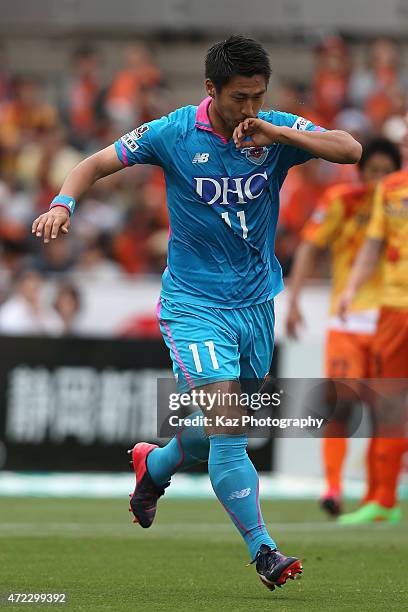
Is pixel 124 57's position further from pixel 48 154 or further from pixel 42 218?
pixel 42 218

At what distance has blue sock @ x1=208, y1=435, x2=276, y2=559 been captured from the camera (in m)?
6.44

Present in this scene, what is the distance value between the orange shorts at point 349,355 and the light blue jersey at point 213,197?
4043 mm

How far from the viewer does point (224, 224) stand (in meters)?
6.79

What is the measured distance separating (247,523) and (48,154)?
1312 cm

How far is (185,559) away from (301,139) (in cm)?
272

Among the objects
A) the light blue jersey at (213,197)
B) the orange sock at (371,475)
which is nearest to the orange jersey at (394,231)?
the orange sock at (371,475)

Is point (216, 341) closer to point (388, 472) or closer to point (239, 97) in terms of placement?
point (239, 97)

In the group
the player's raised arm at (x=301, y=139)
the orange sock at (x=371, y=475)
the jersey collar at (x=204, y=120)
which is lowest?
the orange sock at (x=371, y=475)

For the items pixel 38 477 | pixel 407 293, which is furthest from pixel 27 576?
pixel 38 477

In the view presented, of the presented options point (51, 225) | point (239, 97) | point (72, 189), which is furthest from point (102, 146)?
point (51, 225)

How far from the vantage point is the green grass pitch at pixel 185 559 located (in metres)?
6.32

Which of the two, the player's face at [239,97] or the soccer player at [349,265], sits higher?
the player's face at [239,97]

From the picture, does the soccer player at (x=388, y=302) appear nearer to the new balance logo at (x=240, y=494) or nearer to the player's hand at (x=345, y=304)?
the player's hand at (x=345, y=304)

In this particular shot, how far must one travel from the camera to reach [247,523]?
6438 mm
